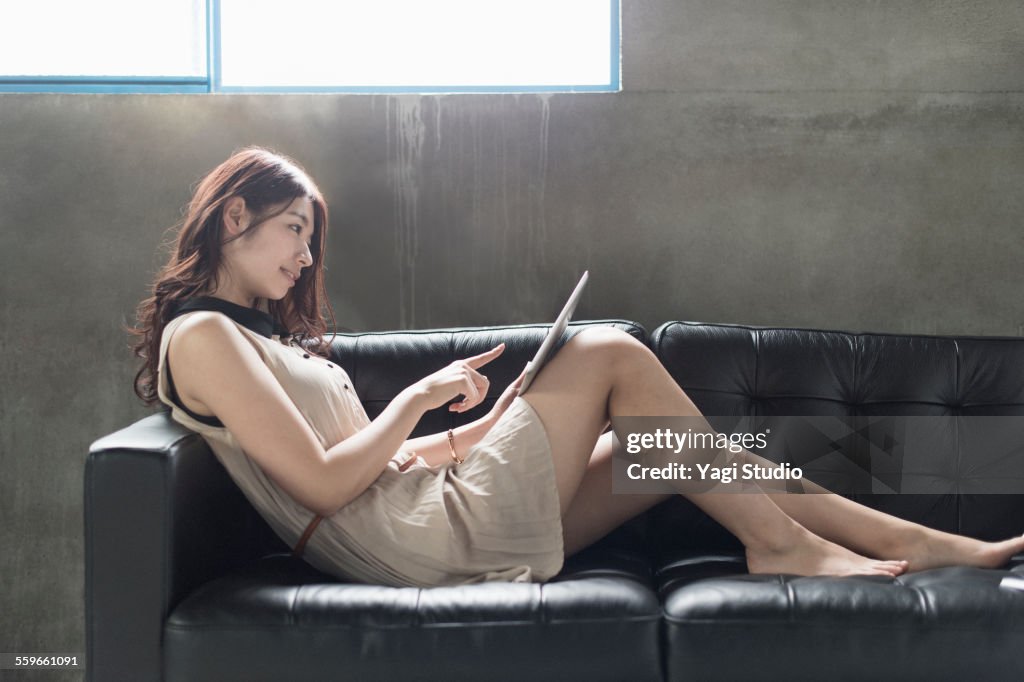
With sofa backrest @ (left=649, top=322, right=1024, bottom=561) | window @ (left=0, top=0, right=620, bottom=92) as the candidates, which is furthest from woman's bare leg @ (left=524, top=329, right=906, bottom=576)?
window @ (left=0, top=0, right=620, bottom=92)

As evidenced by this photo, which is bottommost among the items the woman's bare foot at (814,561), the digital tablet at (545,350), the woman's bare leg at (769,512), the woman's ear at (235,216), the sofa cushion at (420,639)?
the sofa cushion at (420,639)

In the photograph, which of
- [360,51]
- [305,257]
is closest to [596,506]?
[305,257]

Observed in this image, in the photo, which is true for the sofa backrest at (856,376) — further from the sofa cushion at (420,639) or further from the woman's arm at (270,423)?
the woman's arm at (270,423)

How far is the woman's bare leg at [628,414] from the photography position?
5.21 feet

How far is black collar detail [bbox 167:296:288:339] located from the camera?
5.48ft

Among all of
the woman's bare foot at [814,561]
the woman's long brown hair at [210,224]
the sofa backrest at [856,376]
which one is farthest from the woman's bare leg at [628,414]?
the woman's long brown hair at [210,224]

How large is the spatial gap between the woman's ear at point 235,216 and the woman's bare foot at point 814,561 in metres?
1.20

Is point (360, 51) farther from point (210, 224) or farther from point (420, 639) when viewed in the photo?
point (420, 639)

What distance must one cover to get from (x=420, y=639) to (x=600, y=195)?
4.76ft

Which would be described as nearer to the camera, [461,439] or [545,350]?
[545,350]

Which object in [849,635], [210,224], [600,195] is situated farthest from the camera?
[600,195]

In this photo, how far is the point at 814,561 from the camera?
1571mm

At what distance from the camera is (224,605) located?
1.44 meters

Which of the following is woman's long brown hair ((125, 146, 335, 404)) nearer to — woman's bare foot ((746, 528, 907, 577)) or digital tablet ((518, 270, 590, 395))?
digital tablet ((518, 270, 590, 395))
